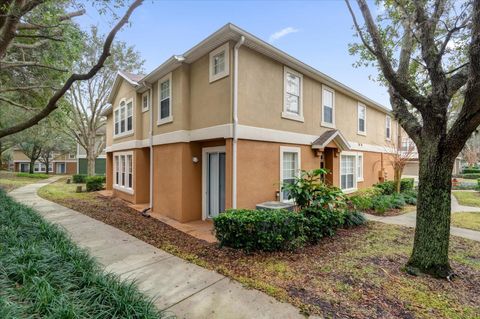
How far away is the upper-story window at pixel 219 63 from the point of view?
25.8 ft

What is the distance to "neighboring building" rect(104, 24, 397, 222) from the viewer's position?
784 cm

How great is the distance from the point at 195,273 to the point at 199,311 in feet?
4.29

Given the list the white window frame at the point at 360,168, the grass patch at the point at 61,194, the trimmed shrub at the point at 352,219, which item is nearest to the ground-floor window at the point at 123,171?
the grass patch at the point at 61,194

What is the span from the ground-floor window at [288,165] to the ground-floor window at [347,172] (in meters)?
4.29

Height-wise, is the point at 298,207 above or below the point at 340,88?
below

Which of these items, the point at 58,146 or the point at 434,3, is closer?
the point at 434,3

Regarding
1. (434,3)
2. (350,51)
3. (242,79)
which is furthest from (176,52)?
(434,3)

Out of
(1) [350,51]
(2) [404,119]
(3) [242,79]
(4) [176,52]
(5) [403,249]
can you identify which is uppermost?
(4) [176,52]

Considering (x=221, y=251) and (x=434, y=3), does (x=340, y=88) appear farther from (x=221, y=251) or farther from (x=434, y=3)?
(x=221, y=251)

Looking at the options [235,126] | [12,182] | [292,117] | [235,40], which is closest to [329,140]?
[292,117]

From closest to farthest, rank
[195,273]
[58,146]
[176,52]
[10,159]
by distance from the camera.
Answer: [195,273] → [176,52] → [58,146] → [10,159]

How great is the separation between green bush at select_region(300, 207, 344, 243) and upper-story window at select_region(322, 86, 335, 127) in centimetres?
517

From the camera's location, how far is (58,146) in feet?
116

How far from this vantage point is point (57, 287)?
125 inches
